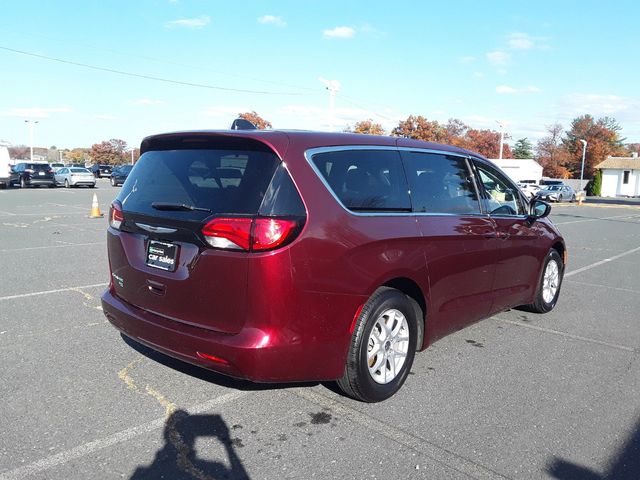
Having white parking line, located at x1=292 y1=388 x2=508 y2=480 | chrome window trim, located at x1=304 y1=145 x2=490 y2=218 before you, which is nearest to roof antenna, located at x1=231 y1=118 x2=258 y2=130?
chrome window trim, located at x1=304 y1=145 x2=490 y2=218

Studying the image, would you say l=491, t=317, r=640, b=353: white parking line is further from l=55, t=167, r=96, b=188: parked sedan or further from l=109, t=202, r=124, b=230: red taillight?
l=55, t=167, r=96, b=188: parked sedan

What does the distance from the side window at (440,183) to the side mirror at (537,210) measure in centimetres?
119

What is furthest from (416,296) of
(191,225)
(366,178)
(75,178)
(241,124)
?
(75,178)

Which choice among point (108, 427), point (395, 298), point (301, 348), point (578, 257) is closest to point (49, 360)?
point (108, 427)

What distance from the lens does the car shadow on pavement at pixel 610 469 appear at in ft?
9.72

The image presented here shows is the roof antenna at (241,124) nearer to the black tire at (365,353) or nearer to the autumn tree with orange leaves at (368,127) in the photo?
the black tire at (365,353)

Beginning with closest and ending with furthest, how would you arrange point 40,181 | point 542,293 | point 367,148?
point 367,148, point 542,293, point 40,181

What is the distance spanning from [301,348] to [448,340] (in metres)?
2.35

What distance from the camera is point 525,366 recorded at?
4562 millimetres

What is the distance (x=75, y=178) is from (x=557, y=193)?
1358 inches

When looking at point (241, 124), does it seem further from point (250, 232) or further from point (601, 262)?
point (601, 262)

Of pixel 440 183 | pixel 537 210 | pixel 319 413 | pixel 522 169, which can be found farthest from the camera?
pixel 522 169

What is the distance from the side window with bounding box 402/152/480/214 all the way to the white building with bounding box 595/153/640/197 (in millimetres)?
67271

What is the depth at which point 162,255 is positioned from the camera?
11.5 ft
